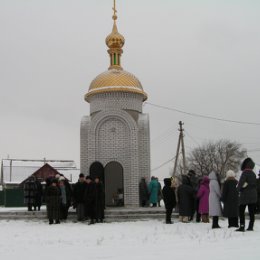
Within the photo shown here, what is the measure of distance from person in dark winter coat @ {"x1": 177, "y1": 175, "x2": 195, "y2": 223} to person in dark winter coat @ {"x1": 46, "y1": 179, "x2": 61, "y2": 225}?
344 centimetres

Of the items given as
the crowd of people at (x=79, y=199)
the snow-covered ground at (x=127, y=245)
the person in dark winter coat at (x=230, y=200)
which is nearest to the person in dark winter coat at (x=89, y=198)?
the crowd of people at (x=79, y=199)

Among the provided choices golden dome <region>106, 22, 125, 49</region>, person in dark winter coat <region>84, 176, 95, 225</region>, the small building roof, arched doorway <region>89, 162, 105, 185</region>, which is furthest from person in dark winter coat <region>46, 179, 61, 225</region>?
the small building roof

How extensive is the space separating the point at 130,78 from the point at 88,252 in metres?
13.3

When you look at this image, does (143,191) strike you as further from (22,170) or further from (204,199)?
(22,170)

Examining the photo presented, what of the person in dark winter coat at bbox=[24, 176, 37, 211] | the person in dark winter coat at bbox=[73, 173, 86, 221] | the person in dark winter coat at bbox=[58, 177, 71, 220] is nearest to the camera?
the person in dark winter coat at bbox=[73, 173, 86, 221]

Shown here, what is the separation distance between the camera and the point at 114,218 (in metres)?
13.3

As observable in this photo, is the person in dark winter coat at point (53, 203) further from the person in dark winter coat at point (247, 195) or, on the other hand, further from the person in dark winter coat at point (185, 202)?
the person in dark winter coat at point (247, 195)

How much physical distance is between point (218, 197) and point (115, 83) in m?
9.40

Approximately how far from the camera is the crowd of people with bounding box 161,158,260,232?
9016 millimetres

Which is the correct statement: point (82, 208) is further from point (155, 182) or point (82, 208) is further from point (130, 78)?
point (130, 78)

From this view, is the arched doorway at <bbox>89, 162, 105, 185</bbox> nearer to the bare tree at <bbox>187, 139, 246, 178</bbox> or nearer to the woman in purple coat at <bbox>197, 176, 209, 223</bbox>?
the woman in purple coat at <bbox>197, 176, 209, 223</bbox>

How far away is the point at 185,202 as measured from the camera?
482 inches

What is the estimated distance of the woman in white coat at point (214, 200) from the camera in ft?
33.4

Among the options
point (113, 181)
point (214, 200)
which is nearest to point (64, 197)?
point (214, 200)
